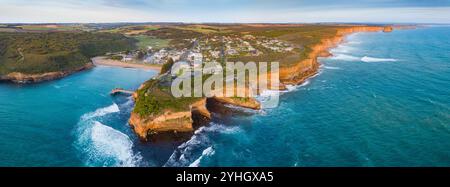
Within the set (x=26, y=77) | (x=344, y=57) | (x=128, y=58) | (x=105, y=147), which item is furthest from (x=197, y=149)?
(x=128, y=58)

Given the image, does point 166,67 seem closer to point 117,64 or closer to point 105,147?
point 117,64

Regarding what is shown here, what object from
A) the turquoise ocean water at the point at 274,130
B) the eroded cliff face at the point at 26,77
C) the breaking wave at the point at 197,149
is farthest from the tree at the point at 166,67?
the breaking wave at the point at 197,149

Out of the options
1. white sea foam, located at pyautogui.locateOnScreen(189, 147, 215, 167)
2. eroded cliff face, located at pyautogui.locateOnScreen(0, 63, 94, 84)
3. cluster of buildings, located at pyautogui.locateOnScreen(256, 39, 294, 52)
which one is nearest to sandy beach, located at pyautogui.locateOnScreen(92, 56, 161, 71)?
eroded cliff face, located at pyautogui.locateOnScreen(0, 63, 94, 84)

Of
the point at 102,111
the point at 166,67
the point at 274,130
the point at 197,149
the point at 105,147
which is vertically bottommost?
the point at 105,147

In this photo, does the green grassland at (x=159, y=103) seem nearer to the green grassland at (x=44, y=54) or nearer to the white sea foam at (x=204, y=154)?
the white sea foam at (x=204, y=154)

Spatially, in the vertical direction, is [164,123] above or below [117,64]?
below
